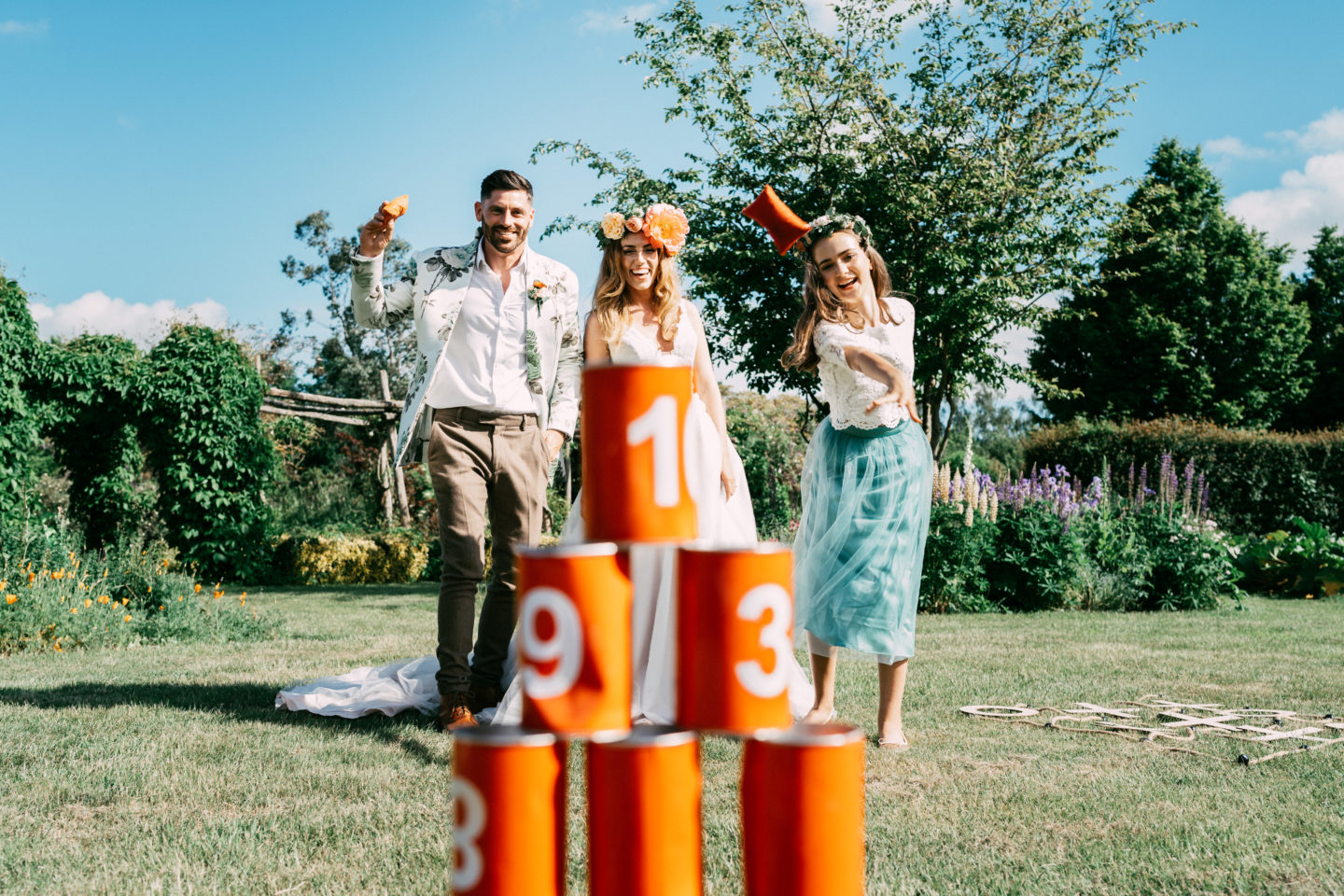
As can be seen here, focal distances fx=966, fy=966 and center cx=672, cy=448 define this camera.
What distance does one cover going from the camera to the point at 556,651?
147 cm

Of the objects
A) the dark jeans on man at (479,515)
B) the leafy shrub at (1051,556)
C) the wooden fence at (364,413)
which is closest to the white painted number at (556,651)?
the dark jeans on man at (479,515)

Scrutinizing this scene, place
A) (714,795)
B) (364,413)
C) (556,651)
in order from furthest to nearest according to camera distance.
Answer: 1. (364,413)
2. (714,795)
3. (556,651)

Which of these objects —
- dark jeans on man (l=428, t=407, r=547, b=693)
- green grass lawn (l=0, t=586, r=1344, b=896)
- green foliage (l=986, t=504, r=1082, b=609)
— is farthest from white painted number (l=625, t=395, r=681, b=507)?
green foliage (l=986, t=504, r=1082, b=609)

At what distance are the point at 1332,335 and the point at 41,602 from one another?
28967 millimetres

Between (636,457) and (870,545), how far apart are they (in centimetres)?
218

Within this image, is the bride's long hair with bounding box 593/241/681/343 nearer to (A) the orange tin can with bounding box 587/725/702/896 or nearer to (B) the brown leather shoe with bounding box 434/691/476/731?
(B) the brown leather shoe with bounding box 434/691/476/731

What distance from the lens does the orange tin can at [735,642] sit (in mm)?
1479

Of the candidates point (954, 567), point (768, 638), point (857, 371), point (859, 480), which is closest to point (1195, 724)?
point (859, 480)

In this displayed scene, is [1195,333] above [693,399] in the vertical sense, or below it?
above

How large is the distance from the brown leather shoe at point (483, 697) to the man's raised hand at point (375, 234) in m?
1.79

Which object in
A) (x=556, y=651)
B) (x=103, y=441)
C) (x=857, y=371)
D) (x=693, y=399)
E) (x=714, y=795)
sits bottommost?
(x=714, y=795)

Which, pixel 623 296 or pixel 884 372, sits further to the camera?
pixel 623 296

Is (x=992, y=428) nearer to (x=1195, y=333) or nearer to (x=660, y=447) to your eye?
(x=1195, y=333)

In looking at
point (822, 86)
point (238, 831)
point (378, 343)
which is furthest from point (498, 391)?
point (378, 343)
